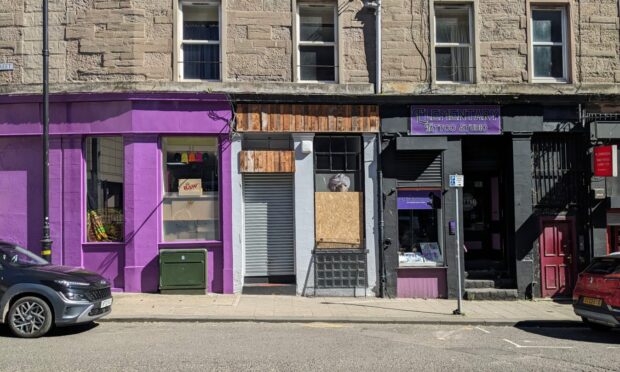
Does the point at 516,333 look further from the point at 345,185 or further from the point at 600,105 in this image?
the point at 600,105

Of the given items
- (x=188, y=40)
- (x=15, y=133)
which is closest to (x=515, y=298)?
(x=188, y=40)

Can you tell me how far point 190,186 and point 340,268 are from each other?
13.6ft

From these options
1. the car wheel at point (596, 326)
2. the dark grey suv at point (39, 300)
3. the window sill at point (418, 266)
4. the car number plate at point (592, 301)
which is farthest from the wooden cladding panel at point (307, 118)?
the car wheel at point (596, 326)

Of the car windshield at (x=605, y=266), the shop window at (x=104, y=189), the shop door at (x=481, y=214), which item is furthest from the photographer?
the shop door at (x=481, y=214)

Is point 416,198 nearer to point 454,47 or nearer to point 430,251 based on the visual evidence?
point 430,251

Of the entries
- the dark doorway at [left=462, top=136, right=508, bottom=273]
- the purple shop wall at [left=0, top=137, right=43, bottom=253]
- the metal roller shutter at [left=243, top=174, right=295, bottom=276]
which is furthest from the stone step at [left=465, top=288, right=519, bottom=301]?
the purple shop wall at [left=0, top=137, right=43, bottom=253]

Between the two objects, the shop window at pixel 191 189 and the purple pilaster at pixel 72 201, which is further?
the shop window at pixel 191 189

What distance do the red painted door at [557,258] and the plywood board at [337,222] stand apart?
15.3 ft

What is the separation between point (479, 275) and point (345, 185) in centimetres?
409

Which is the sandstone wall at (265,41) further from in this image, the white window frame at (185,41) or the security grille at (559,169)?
the security grille at (559,169)

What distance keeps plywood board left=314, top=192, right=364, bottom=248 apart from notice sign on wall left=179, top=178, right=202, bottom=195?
286cm

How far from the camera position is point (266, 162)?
1326 centimetres

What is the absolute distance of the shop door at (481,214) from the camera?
48.2 ft

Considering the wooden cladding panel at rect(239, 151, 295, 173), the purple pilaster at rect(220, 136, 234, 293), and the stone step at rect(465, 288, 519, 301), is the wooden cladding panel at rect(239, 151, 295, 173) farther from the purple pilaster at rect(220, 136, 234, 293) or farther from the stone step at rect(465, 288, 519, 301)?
the stone step at rect(465, 288, 519, 301)
